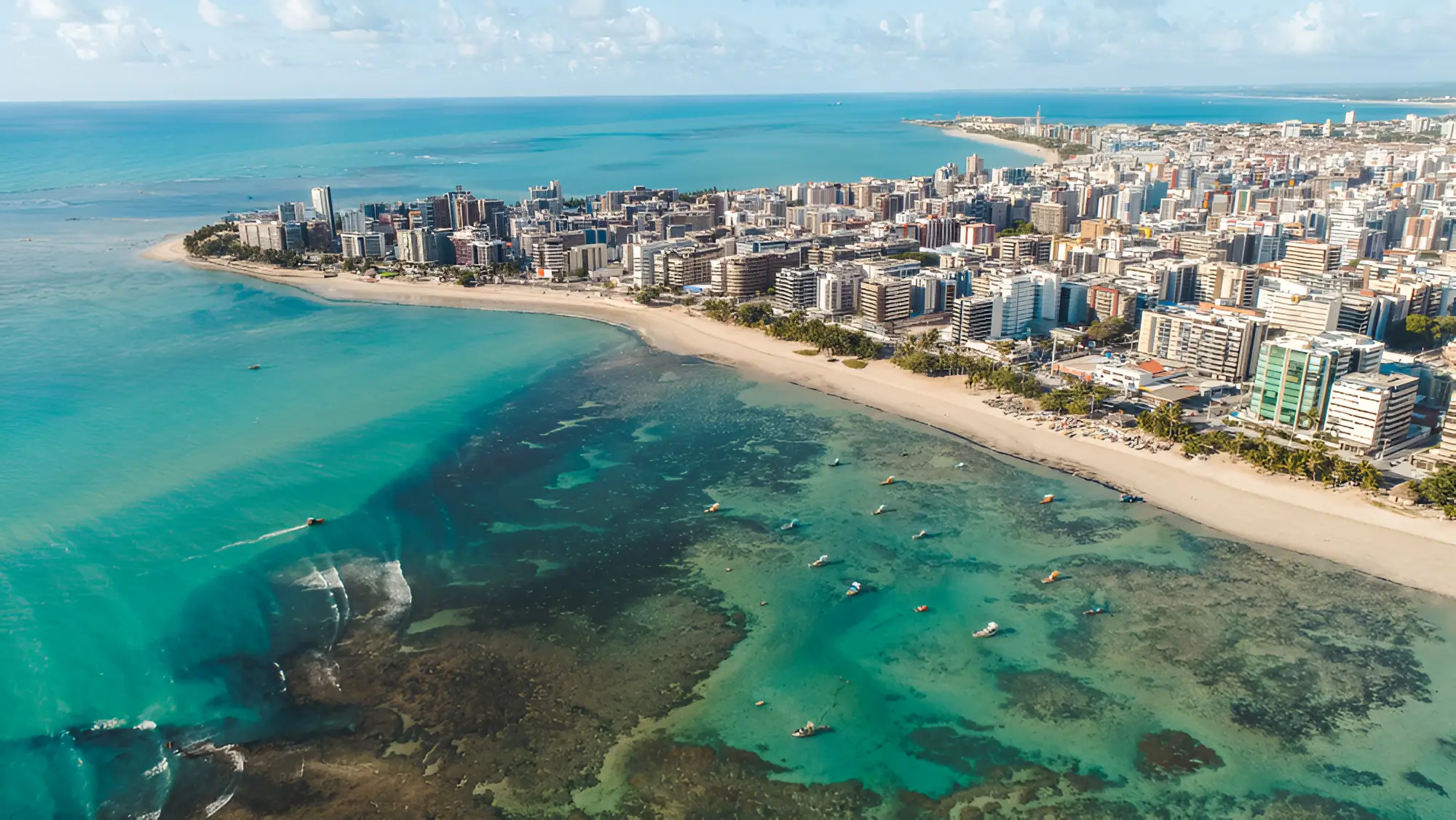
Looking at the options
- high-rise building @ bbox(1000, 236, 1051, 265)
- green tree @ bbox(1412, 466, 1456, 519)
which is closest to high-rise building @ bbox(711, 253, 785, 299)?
high-rise building @ bbox(1000, 236, 1051, 265)

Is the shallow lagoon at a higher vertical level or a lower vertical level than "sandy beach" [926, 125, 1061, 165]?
lower

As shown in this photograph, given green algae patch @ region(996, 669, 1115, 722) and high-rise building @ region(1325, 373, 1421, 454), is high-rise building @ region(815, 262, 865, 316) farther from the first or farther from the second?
green algae patch @ region(996, 669, 1115, 722)

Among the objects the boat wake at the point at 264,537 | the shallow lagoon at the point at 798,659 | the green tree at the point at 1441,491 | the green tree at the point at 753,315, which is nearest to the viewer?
the shallow lagoon at the point at 798,659

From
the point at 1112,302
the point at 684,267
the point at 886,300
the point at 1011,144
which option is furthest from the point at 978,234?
the point at 1011,144

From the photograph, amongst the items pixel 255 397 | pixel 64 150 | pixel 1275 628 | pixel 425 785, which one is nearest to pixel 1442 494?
pixel 1275 628

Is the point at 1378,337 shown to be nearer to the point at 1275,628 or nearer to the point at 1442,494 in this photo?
the point at 1442,494

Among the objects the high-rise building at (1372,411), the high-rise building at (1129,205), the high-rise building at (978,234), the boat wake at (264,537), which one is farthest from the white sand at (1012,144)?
the boat wake at (264,537)

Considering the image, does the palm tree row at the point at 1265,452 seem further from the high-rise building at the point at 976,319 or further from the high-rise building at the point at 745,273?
the high-rise building at the point at 745,273
